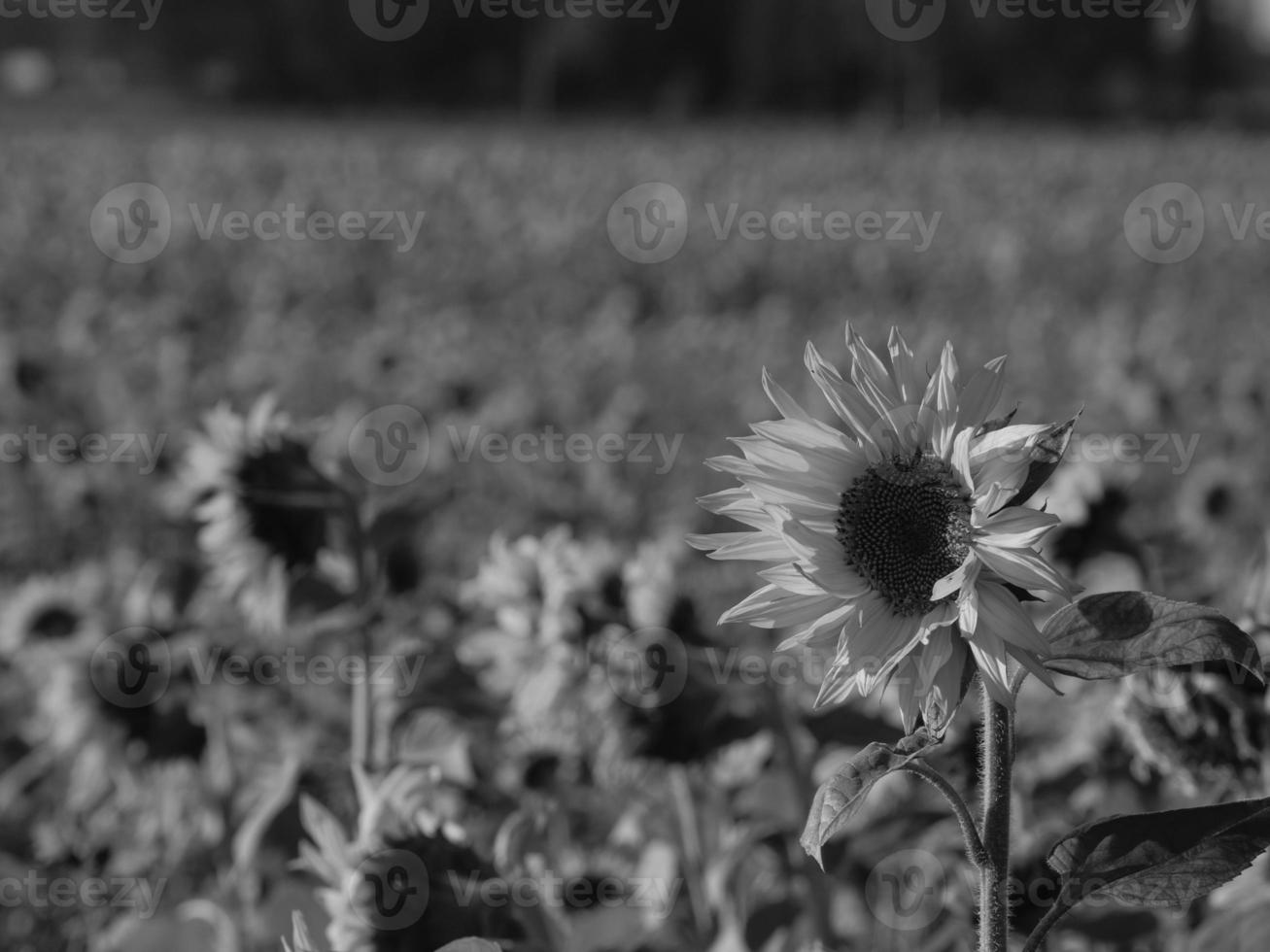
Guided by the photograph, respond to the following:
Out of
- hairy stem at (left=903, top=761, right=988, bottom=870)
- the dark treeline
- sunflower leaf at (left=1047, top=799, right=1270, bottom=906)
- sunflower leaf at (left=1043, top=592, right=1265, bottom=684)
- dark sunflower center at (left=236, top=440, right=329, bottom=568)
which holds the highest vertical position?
the dark treeline

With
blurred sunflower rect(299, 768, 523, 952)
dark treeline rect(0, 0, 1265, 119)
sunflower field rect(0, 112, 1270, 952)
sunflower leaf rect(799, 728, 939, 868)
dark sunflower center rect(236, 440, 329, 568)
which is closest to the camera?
sunflower leaf rect(799, 728, 939, 868)

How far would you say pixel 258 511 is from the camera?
211cm

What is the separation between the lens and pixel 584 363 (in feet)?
19.7

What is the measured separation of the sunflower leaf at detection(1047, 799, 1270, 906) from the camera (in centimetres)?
109

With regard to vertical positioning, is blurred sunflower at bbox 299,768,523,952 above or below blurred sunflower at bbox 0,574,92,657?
below

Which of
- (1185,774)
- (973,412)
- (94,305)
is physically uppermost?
(94,305)

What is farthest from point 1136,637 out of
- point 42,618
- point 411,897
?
point 42,618

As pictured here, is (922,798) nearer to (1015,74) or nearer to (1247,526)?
(1247,526)

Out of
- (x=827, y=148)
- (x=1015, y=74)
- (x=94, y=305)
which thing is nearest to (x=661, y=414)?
(x=94, y=305)

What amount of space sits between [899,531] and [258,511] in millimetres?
1209

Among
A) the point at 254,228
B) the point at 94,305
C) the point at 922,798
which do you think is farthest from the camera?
the point at 254,228

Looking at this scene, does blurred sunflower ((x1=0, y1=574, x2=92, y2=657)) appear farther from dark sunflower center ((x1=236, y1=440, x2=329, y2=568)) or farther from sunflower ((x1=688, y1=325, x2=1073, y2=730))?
sunflower ((x1=688, y1=325, x2=1073, y2=730))

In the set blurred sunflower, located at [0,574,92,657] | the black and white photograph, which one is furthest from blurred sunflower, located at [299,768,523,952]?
blurred sunflower, located at [0,574,92,657]

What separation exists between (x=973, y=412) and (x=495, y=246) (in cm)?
967
